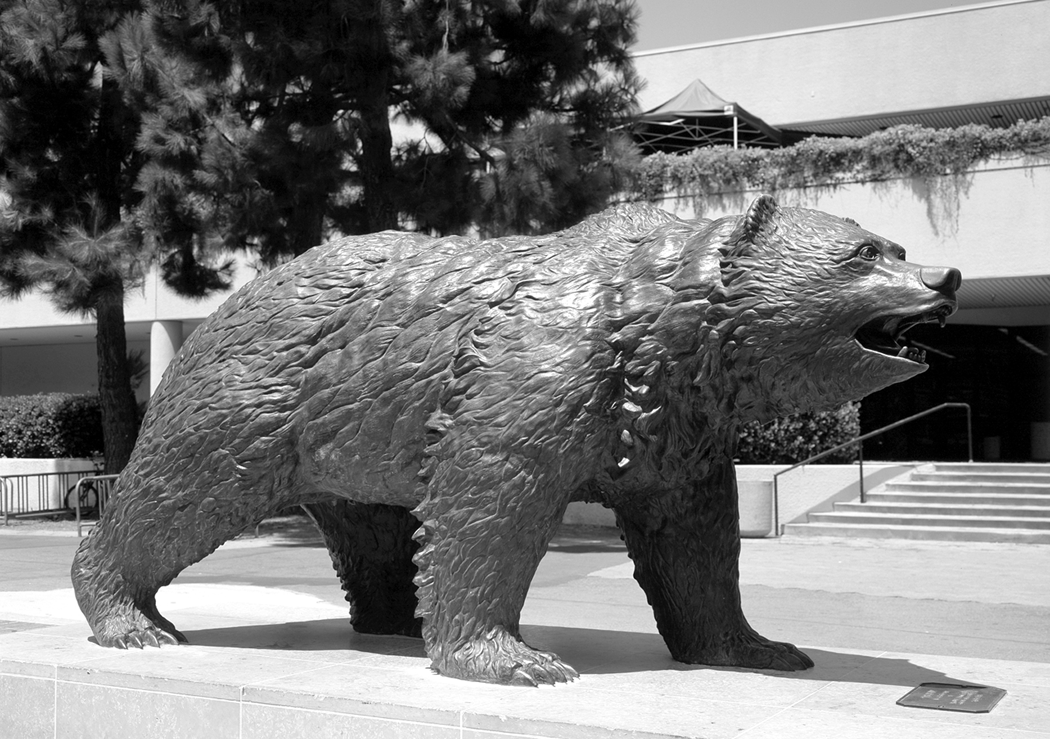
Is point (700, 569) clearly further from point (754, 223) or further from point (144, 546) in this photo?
point (144, 546)

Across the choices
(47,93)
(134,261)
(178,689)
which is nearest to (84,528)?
(134,261)

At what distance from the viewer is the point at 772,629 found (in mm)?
8039

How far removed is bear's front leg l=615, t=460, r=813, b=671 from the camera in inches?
181

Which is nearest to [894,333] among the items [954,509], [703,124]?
[954,509]

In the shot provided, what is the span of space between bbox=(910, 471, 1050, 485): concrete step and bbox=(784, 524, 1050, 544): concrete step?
5.90 feet

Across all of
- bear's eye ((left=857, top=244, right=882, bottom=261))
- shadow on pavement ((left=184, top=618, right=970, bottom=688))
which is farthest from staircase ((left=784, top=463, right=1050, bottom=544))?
bear's eye ((left=857, top=244, right=882, bottom=261))

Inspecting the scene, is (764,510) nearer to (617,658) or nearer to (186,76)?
(186,76)

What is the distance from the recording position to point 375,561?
218 inches

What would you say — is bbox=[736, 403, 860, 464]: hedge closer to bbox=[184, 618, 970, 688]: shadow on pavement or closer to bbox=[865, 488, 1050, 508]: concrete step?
bbox=[865, 488, 1050, 508]: concrete step

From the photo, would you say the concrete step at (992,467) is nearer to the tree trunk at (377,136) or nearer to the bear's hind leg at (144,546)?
the tree trunk at (377,136)

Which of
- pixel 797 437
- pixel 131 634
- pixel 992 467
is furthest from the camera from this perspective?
pixel 797 437

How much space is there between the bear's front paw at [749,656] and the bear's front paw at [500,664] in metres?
0.74

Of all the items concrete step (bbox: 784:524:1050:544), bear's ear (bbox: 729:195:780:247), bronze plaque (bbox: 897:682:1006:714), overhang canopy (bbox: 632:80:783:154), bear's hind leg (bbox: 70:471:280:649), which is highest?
overhang canopy (bbox: 632:80:783:154)

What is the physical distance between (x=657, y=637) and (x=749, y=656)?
2.80 feet
